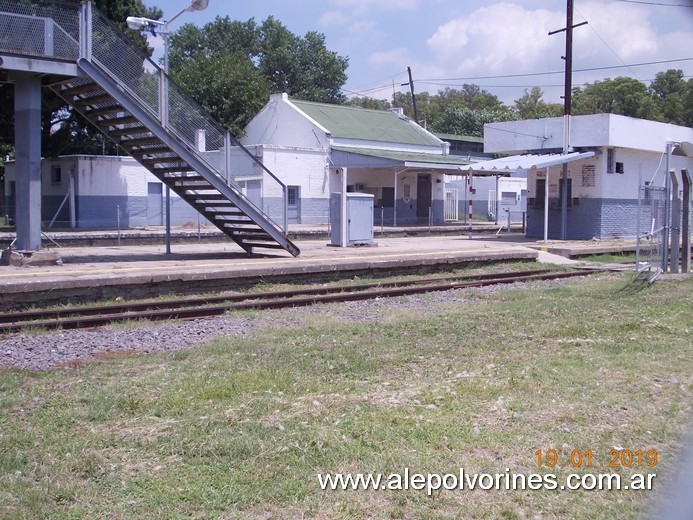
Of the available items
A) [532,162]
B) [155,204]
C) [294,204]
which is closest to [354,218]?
[532,162]

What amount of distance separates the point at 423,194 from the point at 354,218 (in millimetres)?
22042

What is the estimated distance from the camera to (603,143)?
2745cm

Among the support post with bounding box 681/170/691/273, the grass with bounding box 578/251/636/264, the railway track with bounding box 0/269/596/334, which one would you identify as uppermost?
the support post with bounding box 681/170/691/273

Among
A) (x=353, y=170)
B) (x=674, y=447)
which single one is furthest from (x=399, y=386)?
(x=353, y=170)

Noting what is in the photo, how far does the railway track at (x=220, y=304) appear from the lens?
36.5ft

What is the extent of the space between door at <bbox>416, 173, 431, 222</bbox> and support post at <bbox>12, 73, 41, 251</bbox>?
30040 mm

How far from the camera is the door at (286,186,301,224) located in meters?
38.4

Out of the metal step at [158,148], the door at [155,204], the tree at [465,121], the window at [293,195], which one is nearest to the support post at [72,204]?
the door at [155,204]

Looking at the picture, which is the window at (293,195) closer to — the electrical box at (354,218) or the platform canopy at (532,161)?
the platform canopy at (532,161)

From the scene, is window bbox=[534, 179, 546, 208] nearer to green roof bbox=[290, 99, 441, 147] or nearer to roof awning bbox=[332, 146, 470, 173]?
roof awning bbox=[332, 146, 470, 173]

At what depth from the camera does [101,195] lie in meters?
33.6

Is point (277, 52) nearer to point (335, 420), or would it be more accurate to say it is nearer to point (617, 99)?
point (617, 99)

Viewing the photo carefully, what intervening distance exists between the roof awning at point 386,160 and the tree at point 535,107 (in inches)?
1348

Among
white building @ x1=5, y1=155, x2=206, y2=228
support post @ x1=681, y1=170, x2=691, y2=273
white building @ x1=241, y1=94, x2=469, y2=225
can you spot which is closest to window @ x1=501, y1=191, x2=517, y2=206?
white building @ x1=241, y1=94, x2=469, y2=225
